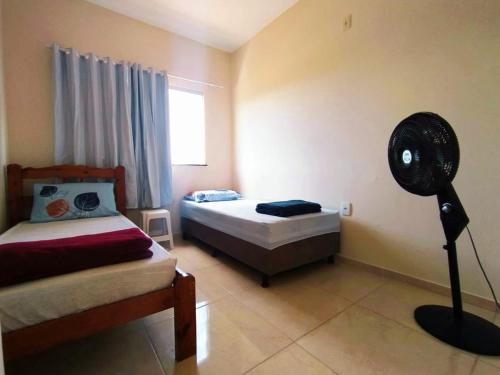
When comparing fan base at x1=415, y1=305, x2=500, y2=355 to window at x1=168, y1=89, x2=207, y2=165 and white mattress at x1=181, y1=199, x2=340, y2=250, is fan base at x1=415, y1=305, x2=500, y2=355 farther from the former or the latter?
A: window at x1=168, y1=89, x2=207, y2=165

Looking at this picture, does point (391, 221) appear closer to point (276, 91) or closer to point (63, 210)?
point (276, 91)

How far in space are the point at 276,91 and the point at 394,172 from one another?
187 centimetres

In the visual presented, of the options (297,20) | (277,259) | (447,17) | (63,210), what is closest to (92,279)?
(277,259)

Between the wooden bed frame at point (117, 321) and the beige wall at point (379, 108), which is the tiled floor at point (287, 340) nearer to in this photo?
the wooden bed frame at point (117, 321)

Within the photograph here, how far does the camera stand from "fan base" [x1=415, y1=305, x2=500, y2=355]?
1141 mm

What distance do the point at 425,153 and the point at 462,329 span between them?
949 millimetres

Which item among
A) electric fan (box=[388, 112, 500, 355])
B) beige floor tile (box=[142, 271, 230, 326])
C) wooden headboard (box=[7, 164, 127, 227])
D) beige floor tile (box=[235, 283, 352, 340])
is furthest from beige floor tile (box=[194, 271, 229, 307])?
wooden headboard (box=[7, 164, 127, 227])

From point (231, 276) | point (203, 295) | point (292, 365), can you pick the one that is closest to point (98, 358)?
point (203, 295)

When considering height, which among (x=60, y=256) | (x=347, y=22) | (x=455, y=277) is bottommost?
(x=455, y=277)

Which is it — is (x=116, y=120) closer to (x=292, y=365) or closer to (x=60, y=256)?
(x=60, y=256)

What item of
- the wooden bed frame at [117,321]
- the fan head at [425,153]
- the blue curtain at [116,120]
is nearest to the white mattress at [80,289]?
the wooden bed frame at [117,321]

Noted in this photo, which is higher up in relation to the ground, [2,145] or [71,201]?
[2,145]

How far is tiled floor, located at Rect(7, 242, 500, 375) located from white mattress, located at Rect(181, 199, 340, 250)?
1.21ft

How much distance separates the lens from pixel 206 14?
266 centimetres
